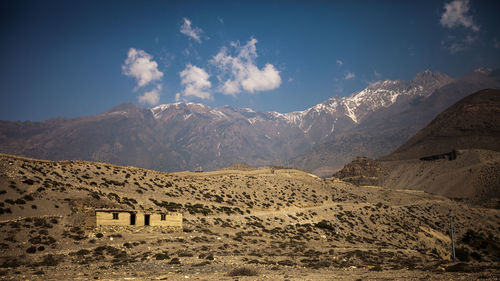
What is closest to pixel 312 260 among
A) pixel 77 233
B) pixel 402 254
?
pixel 402 254

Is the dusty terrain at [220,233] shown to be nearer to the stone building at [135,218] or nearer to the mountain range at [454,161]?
the stone building at [135,218]

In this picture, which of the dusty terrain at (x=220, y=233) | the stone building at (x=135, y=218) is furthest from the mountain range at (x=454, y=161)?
the stone building at (x=135, y=218)

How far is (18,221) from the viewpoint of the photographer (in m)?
23.6

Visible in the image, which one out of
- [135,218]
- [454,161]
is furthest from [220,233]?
[454,161]

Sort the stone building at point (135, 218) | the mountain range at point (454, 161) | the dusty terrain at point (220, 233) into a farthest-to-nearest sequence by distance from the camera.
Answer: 1. the mountain range at point (454, 161)
2. the stone building at point (135, 218)
3. the dusty terrain at point (220, 233)

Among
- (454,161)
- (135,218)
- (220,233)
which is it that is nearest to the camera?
(135,218)

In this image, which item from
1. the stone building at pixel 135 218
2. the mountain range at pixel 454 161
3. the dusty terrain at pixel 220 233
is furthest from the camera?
the mountain range at pixel 454 161

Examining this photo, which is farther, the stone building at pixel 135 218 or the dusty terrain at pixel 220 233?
the stone building at pixel 135 218

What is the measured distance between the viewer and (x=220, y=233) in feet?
109

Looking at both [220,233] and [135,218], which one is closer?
[135,218]

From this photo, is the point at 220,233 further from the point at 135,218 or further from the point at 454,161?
the point at 454,161

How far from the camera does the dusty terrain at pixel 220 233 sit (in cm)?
1816

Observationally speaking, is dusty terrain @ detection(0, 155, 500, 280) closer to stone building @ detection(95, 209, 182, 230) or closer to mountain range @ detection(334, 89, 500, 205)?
stone building @ detection(95, 209, 182, 230)

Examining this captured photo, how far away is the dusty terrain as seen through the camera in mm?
18156
